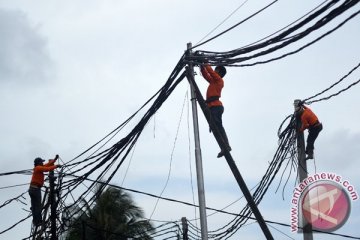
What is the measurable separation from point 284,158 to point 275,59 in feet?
16.2

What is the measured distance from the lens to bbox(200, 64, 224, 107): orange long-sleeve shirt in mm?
10609

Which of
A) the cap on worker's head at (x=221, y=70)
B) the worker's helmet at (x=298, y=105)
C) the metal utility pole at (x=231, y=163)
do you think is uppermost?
the worker's helmet at (x=298, y=105)

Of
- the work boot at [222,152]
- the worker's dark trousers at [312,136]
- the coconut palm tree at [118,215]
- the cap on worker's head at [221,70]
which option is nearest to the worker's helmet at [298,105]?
the worker's dark trousers at [312,136]

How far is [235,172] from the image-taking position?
970 centimetres

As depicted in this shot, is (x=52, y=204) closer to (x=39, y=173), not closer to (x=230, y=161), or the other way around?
(x=39, y=173)

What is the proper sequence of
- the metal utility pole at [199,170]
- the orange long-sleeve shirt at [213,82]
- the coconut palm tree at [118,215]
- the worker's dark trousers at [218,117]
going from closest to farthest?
the metal utility pole at [199,170], the worker's dark trousers at [218,117], the orange long-sleeve shirt at [213,82], the coconut palm tree at [118,215]

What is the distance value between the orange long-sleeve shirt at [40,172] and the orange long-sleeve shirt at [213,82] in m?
4.17

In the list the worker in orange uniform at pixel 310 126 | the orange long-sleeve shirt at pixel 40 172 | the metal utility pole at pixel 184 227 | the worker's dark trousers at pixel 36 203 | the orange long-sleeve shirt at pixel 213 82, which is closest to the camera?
the orange long-sleeve shirt at pixel 213 82

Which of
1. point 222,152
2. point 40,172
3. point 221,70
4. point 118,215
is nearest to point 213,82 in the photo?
point 221,70

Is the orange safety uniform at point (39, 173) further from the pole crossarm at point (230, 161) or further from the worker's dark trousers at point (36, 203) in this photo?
the pole crossarm at point (230, 161)

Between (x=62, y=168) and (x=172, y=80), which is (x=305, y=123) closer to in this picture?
(x=172, y=80)

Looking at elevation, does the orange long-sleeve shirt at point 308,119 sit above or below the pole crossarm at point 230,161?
above

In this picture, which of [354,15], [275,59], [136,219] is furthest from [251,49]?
[136,219]

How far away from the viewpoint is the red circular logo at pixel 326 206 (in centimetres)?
1267
